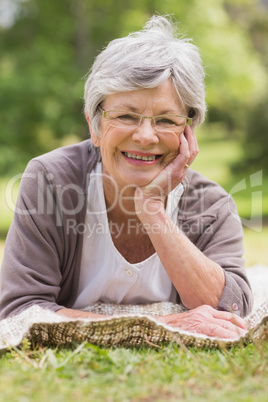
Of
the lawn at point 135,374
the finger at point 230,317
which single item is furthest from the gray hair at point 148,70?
the lawn at point 135,374

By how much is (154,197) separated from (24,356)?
136 centimetres

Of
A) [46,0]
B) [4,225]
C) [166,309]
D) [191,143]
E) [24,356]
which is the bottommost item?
[4,225]

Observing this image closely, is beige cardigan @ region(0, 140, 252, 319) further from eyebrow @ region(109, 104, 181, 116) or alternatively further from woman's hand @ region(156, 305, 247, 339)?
eyebrow @ region(109, 104, 181, 116)

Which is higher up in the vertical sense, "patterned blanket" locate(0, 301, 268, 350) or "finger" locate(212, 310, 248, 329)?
"patterned blanket" locate(0, 301, 268, 350)

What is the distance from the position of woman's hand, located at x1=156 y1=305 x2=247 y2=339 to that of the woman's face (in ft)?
2.90

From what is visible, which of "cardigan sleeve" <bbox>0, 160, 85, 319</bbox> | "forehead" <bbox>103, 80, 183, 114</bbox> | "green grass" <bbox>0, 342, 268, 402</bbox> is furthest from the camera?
"forehead" <bbox>103, 80, 183, 114</bbox>

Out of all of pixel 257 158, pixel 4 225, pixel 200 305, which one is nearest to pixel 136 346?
pixel 200 305

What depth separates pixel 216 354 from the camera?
2658mm

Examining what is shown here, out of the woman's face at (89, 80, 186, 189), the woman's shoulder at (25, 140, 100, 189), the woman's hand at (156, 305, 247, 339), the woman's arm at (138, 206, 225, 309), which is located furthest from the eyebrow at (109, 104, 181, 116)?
the woman's hand at (156, 305, 247, 339)

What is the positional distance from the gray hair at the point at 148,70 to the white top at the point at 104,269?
531 millimetres

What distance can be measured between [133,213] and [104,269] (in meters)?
0.43

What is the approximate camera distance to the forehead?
334 centimetres

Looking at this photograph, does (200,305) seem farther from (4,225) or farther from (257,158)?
(257,158)

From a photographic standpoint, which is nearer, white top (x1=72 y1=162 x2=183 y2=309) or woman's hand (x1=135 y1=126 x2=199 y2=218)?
woman's hand (x1=135 y1=126 x2=199 y2=218)
